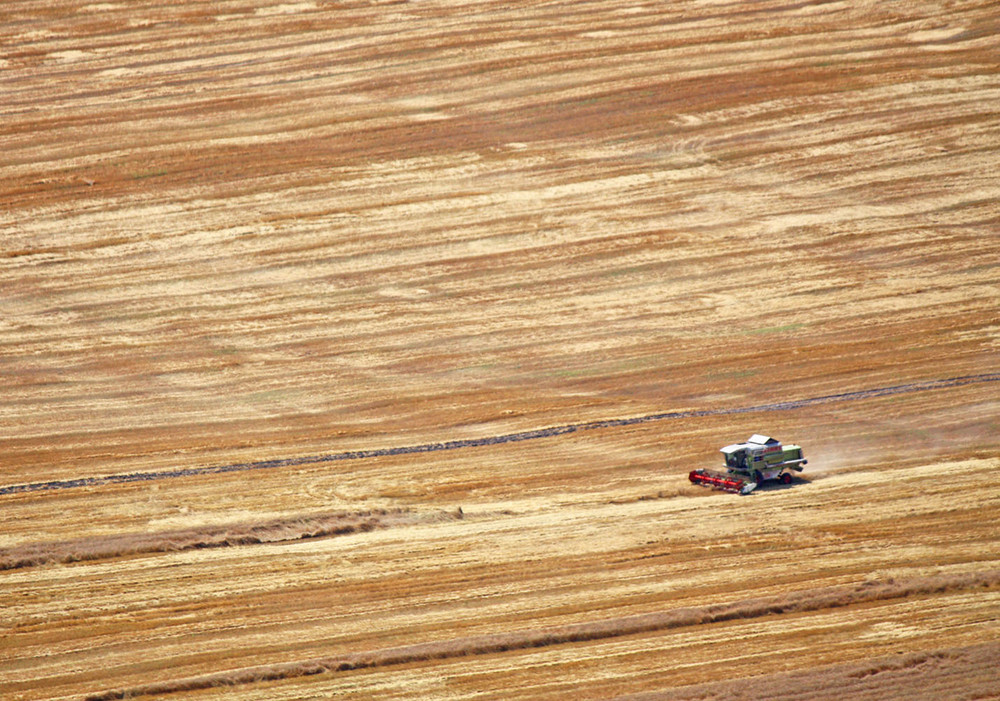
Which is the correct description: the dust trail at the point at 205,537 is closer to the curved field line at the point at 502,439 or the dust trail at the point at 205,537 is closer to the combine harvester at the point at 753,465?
the curved field line at the point at 502,439

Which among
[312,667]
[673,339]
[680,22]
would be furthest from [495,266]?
[312,667]

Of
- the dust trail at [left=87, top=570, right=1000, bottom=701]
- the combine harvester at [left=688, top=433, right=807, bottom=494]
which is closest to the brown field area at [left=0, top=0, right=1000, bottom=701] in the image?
the dust trail at [left=87, top=570, right=1000, bottom=701]

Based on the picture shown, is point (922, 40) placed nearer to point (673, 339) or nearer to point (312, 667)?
point (673, 339)

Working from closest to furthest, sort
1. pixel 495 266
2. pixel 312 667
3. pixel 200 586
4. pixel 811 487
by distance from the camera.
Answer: pixel 312 667 < pixel 200 586 < pixel 811 487 < pixel 495 266

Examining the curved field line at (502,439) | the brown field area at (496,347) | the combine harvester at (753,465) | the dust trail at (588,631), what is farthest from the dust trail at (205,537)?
the combine harvester at (753,465)

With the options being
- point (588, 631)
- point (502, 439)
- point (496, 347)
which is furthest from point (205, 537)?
point (496, 347)

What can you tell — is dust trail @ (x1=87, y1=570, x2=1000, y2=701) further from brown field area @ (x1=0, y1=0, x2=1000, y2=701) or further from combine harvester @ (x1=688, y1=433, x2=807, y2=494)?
combine harvester @ (x1=688, y1=433, x2=807, y2=494)
